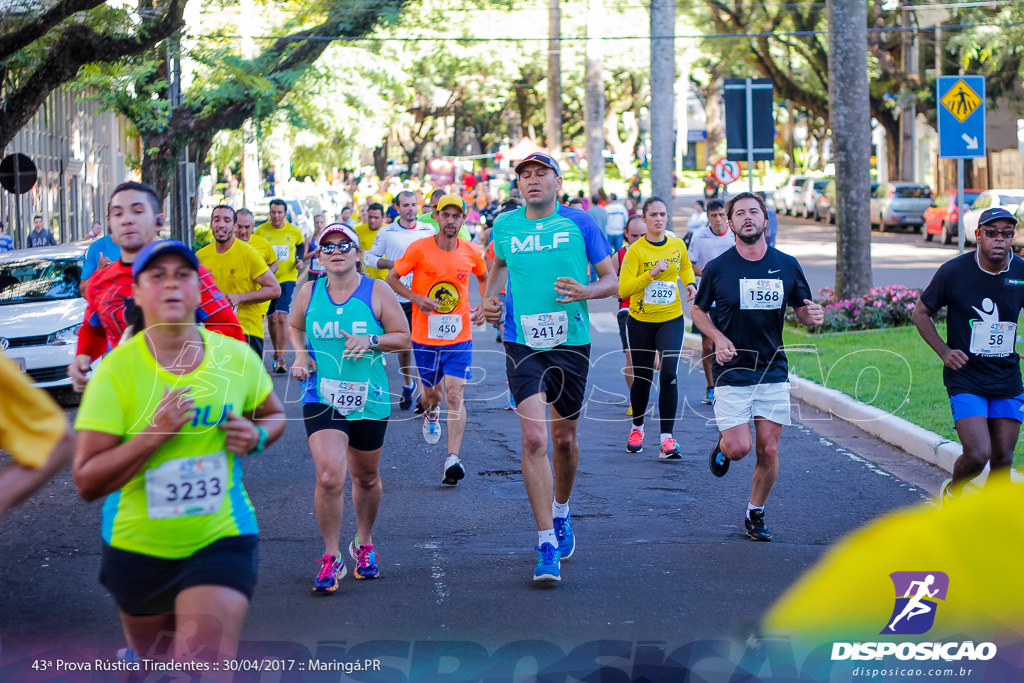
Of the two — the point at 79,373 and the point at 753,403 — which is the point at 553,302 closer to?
the point at 753,403

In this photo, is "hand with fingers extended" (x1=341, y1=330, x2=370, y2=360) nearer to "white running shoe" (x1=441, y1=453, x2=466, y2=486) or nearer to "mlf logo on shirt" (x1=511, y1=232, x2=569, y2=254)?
"mlf logo on shirt" (x1=511, y1=232, x2=569, y2=254)

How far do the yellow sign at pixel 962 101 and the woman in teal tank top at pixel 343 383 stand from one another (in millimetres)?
10514

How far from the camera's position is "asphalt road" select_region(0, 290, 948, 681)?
208 inches

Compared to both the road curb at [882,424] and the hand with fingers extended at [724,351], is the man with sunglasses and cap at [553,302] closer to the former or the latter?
the hand with fingers extended at [724,351]

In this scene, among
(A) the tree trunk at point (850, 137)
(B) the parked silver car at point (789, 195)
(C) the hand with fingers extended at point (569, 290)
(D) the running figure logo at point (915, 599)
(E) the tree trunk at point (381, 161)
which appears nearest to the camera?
(D) the running figure logo at point (915, 599)

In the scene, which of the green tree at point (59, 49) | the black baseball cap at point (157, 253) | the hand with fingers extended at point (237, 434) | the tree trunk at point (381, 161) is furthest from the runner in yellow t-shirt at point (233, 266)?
the tree trunk at point (381, 161)

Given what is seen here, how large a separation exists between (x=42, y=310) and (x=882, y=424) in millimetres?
8478

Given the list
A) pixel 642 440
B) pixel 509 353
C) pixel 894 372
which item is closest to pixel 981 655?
pixel 509 353

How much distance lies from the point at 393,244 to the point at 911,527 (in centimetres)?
998

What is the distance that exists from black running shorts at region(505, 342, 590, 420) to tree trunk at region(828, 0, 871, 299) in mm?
12004

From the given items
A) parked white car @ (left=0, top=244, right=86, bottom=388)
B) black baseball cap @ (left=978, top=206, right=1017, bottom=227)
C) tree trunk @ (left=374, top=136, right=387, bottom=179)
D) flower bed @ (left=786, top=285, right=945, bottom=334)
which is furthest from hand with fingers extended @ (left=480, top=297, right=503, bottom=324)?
tree trunk @ (left=374, top=136, right=387, bottom=179)

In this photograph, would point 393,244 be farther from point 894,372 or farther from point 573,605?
point 573,605

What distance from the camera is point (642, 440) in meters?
10.5

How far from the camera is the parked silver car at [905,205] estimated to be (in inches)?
1729
